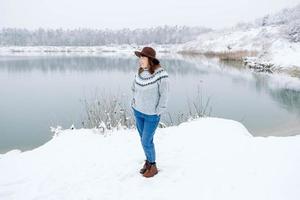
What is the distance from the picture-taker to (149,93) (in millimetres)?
3771

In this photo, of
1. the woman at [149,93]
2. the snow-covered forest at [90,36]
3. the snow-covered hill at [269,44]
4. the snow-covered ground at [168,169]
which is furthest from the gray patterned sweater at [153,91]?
the snow-covered forest at [90,36]

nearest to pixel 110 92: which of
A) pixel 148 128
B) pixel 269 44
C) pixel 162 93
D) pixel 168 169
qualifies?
pixel 168 169

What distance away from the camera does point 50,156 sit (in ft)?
16.1

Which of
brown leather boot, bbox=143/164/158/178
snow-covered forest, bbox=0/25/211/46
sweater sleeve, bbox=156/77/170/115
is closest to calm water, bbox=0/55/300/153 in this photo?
brown leather boot, bbox=143/164/158/178

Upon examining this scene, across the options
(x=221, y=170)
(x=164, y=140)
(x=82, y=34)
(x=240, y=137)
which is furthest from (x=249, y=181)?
(x=82, y=34)

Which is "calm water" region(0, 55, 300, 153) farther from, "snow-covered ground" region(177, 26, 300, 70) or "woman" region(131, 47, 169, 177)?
"snow-covered ground" region(177, 26, 300, 70)

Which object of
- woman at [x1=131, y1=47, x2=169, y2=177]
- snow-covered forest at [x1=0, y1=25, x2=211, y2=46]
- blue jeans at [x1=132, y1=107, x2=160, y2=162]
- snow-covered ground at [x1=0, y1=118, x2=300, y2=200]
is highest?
snow-covered forest at [x1=0, y1=25, x2=211, y2=46]

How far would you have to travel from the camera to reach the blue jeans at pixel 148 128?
3840 mm

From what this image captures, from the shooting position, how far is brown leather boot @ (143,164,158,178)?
389 cm

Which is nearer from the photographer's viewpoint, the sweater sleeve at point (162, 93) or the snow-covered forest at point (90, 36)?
the sweater sleeve at point (162, 93)

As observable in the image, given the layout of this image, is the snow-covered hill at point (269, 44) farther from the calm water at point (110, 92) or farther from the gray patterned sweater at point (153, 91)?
the gray patterned sweater at point (153, 91)

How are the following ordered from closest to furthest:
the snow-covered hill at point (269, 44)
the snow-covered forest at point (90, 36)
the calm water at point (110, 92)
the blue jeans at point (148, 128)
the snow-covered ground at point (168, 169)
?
the snow-covered ground at point (168, 169) → the blue jeans at point (148, 128) → the calm water at point (110, 92) → the snow-covered hill at point (269, 44) → the snow-covered forest at point (90, 36)

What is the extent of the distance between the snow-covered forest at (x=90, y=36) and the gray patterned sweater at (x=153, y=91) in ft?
338

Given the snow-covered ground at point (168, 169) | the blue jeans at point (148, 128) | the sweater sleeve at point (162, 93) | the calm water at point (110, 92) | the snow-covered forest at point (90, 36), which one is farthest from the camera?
the snow-covered forest at point (90, 36)
